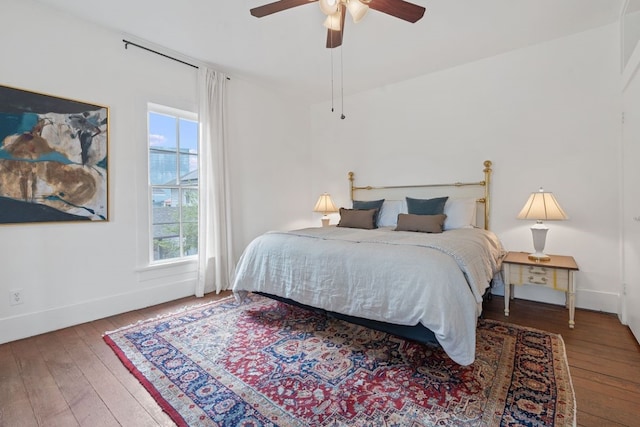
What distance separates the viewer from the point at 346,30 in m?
2.85

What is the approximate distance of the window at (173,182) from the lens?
128 inches

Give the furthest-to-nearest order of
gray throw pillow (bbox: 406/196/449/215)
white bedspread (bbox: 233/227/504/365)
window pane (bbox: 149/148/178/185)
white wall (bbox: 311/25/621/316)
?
gray throw pillow (bbox: 406/196/449/215) → window pane (bbox: 149/148/178/185) → white wall (bbox: 311/25/621/316) → white bedspread (bbox: 233/227/504/365)

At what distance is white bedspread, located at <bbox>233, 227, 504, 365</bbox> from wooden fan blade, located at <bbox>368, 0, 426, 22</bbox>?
5.11 ft

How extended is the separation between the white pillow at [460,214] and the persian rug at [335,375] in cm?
107

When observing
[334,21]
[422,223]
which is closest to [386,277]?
[422,223]

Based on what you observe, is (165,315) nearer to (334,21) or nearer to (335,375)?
(335,375)

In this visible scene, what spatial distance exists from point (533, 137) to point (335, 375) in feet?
10.4

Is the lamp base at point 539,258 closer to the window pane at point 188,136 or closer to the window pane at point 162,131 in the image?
the window pane at point 188,136

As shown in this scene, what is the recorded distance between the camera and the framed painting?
232cm

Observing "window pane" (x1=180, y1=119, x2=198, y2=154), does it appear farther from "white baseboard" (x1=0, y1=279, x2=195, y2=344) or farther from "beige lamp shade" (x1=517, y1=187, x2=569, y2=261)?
"beige lamp shade" (x1=517, y1=187, x2=569, y2=261)

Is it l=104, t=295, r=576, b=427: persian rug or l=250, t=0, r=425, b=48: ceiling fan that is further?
l=250, t=0, r=425, b=48: ceiling fan

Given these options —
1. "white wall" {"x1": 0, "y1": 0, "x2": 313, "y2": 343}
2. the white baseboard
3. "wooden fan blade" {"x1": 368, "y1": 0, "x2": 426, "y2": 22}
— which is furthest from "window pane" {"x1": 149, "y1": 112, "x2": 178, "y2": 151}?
"wooden fan blade" {"x1": 368, "y1": 0, "x2": 426, "y2": 22}

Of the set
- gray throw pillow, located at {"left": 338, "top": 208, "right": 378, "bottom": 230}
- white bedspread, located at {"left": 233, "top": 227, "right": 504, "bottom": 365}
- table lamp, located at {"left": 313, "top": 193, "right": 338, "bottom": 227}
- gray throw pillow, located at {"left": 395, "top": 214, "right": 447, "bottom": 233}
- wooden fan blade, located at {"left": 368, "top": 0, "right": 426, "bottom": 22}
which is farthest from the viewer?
table lamp, located at {"left": 313, "top": 193, "right": 338, "bottom": 227}

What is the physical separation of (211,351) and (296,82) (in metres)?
3.50
